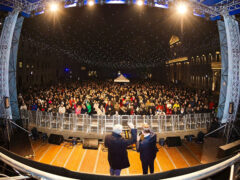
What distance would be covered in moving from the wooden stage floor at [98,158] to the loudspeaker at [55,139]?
0.20 meters

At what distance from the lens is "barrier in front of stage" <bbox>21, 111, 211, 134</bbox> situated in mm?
8461

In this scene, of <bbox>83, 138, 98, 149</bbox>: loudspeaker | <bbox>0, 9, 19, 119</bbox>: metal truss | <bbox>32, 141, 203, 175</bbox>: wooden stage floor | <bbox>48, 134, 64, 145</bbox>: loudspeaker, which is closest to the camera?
<bbox>32, 141, 203, 175</bbox>: wooden stage floor

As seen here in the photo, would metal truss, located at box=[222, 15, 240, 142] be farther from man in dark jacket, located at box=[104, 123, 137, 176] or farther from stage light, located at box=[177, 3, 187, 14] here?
man in dark jacket, located at box=[104, 123, 137, 176]

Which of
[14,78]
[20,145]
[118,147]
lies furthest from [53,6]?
[118,147]

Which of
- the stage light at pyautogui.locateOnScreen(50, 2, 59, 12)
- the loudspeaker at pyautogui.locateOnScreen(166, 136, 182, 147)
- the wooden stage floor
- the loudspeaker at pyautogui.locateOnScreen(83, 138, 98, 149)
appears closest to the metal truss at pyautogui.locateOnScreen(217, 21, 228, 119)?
the wooden stage floor

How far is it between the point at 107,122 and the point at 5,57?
6481mm

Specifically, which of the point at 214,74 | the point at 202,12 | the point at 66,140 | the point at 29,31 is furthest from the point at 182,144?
the point at 29,31

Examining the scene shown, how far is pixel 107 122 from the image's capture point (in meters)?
8.48

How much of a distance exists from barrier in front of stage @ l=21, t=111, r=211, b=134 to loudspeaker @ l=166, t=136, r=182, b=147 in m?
0.47

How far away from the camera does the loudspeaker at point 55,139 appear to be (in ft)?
26.8

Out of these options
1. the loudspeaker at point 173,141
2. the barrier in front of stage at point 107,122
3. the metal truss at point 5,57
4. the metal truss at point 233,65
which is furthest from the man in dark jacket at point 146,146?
the metal truss at point 5,57

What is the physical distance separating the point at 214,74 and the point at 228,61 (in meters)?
21.2

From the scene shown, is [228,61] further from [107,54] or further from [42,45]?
[107,54]

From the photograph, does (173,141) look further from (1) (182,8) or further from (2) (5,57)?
(2) (5,57)
